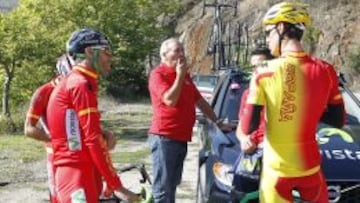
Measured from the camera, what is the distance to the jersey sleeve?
3.97m

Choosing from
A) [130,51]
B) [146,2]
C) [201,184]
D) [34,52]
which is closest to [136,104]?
[130,51]

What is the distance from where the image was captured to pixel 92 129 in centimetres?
399

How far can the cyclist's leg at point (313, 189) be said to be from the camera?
4.27 meters

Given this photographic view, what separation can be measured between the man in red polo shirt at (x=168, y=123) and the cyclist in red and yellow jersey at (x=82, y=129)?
64.2 inches

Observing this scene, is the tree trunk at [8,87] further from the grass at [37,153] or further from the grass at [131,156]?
the grass at [131,156]

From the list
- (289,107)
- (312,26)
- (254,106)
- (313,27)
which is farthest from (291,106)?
(313,27)

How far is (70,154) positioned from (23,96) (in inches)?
637

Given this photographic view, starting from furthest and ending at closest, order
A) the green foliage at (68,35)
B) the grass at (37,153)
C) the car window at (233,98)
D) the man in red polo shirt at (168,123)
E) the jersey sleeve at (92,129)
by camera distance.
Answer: the green foliage at (68,35)
the grass at (37,153)
the car window at (233,98)
the man in red polo shirt at (168,123)
the jersey sleeve at (92,129)

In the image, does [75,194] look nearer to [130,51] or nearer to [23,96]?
[23,96]

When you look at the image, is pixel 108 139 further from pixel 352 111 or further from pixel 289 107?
pixel 352 111

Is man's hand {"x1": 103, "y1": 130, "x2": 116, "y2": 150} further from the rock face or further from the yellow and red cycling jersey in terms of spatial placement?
the rock face

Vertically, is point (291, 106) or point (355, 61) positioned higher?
point (291, 106)

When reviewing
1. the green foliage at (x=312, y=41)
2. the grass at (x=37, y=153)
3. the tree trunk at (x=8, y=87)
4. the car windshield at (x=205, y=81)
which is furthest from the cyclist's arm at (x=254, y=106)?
the green foliage at (x=312, y=41)

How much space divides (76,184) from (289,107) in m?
1.31
